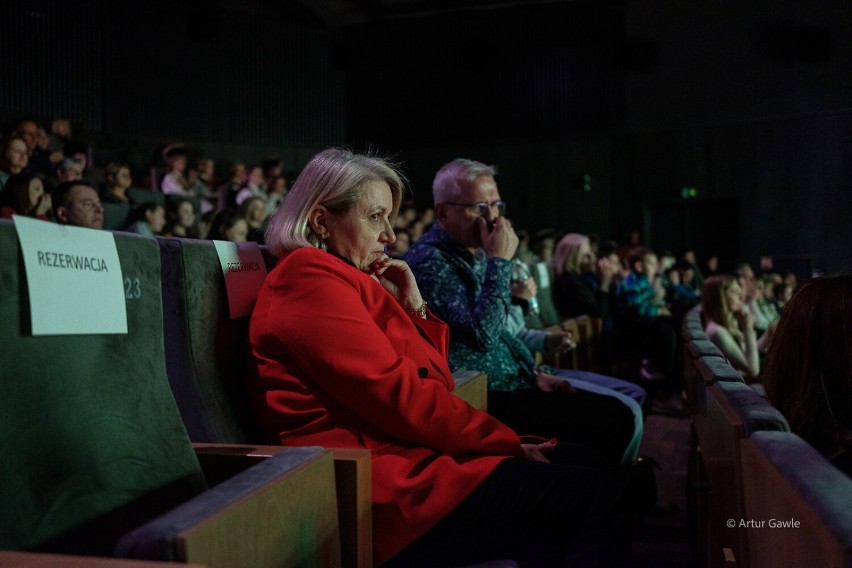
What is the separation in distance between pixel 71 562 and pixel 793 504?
613 mm

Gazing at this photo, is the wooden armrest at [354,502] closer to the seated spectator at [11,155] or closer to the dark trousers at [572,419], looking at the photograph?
the dark trousers at [572,419]

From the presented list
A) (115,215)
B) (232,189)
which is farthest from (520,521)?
(232,189)

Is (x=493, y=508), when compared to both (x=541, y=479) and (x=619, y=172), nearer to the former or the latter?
(x=541, y=479)

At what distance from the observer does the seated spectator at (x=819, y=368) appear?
3.60 feet

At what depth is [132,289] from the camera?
0.98 meters

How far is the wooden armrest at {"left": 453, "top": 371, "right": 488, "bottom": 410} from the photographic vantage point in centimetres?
143

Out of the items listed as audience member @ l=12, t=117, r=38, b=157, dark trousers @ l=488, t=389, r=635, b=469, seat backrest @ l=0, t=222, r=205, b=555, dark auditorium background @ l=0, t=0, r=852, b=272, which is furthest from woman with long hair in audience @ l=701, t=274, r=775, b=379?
dark auditorium background @ l=0, t=0, r=852, b=272

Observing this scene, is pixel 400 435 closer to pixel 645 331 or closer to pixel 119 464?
pixel 119 464

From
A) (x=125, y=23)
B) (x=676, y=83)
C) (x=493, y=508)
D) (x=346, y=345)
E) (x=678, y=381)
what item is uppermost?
(x=125, y=23)

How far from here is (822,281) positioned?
118 centimetres

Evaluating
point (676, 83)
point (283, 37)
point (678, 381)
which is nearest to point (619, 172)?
point (676, 83)

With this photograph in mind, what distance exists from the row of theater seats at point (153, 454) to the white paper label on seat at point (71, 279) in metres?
0.01

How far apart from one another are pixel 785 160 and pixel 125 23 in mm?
7070

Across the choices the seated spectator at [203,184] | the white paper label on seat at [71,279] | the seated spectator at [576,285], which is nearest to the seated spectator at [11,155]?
the seated spectator at [203,184]
